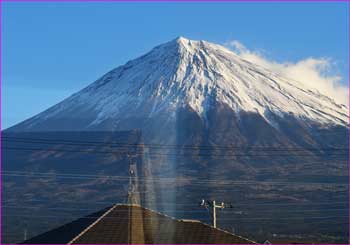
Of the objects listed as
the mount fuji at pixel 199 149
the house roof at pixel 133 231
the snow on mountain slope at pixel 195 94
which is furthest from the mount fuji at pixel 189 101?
the house roof at pixel 133 231

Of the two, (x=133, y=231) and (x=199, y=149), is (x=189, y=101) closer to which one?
(x=199, y=149)

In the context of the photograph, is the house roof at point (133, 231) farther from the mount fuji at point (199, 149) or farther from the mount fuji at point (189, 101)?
the mount fuji at point (189, 101)

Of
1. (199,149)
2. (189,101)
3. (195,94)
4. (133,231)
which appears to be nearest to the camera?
(133,231)

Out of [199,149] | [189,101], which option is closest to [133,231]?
[199,149]

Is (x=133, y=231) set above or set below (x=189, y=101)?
below

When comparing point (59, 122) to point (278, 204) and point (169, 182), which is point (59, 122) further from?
point (278, 204)

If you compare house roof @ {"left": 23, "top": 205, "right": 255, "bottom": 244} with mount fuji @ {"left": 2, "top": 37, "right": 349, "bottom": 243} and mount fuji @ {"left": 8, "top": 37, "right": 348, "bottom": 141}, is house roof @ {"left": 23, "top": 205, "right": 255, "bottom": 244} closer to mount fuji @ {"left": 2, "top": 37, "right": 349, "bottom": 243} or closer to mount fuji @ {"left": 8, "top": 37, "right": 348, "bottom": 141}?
mount fuji @ {"left": 2, "top": 37, "right": 349, "bottom": 243}

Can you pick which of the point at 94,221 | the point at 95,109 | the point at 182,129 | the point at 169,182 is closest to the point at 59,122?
the point at 95,109
